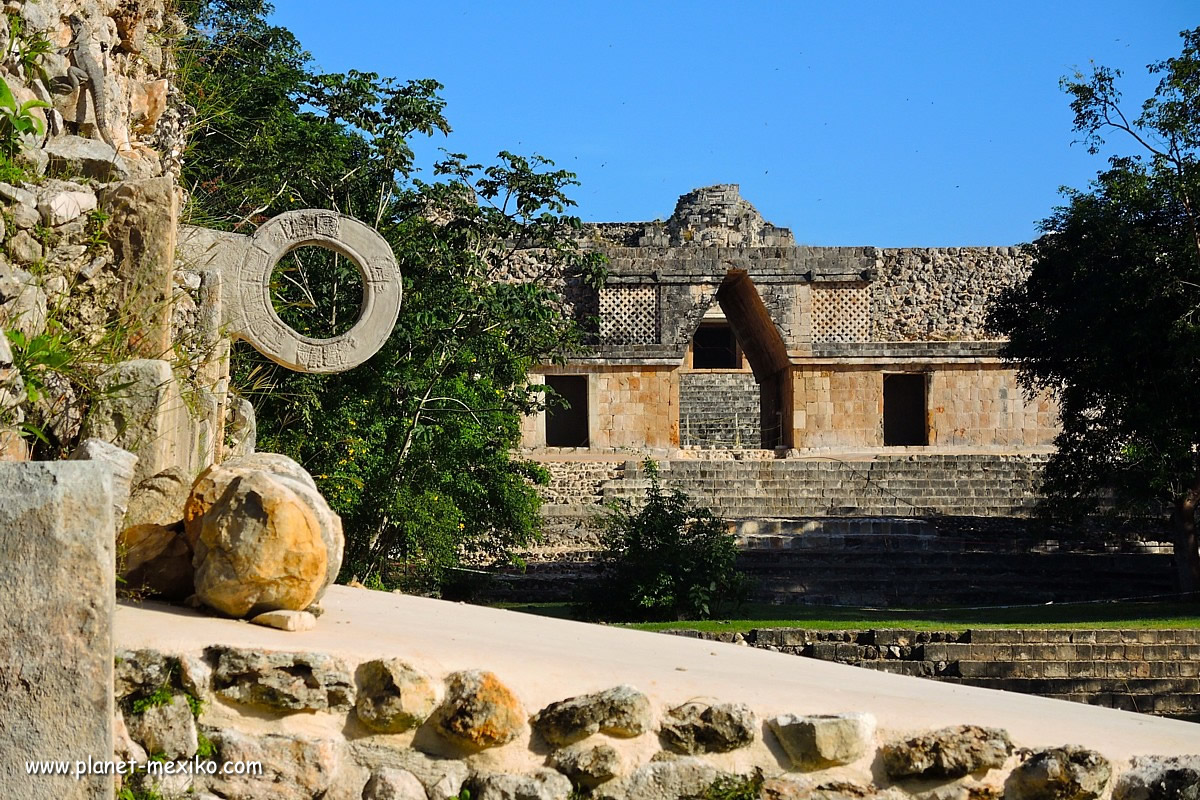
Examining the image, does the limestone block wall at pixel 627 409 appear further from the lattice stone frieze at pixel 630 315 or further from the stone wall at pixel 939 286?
the stone wall at pixel 939 286

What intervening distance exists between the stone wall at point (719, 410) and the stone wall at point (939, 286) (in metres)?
3.30

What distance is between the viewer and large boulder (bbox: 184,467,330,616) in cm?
410

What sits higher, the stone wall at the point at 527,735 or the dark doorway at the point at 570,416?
the dark doorway at the point at 570,416

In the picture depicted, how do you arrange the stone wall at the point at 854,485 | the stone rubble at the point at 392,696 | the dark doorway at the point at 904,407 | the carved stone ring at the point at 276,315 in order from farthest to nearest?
the dark doorway at the point at 904,407
the stone wall at the point at 854,485
the carved stone ring at the point at 276,315
the stone rubble at the point at 392,696

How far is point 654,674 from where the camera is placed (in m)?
4.18

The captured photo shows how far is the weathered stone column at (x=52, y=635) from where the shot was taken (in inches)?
133

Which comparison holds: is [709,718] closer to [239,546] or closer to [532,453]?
[239,546]

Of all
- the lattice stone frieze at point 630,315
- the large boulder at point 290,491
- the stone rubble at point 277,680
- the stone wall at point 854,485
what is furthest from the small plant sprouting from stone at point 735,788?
the lattice stone frieze at point 630,315

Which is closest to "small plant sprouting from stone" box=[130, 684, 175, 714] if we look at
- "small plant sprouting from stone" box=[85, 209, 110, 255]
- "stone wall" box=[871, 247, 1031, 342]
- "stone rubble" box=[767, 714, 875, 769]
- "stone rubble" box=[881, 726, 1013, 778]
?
"stone rubble" box=[767, 714, 875, 769]

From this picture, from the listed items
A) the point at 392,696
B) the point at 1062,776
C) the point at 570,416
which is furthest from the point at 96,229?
the point at 570,416

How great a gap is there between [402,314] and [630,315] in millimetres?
11609

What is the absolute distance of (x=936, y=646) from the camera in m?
10.5

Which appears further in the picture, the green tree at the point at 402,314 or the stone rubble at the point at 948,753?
the green tree at the point at 402,314

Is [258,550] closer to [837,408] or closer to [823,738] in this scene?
[823,738]
